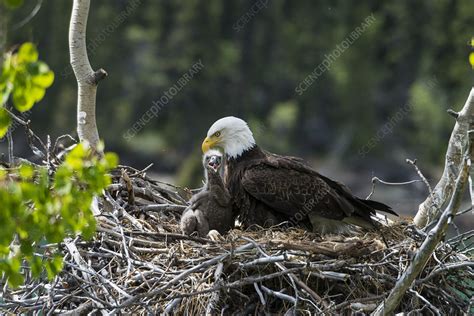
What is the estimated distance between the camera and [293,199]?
7387mm

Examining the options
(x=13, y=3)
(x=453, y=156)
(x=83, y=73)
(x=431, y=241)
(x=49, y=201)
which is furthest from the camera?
(x=83, y=73)

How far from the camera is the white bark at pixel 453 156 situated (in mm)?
6582

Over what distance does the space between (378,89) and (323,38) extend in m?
4.02

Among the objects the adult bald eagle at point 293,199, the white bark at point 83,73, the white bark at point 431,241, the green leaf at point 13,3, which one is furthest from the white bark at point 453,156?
the green leaf at point 13,3

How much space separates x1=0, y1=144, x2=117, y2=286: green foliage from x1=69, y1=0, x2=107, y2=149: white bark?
3119 millimetres

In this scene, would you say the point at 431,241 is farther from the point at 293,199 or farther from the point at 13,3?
the point at 13,3

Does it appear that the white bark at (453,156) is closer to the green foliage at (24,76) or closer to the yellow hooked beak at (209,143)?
the yellow hooked beak at (209,143)

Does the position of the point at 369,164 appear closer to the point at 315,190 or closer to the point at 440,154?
the point at 440,154

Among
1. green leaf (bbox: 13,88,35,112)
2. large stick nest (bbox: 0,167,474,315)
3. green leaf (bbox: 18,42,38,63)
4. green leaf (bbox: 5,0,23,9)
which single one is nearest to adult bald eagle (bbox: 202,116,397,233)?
large stick nest (bbox: 0,167,474,315)

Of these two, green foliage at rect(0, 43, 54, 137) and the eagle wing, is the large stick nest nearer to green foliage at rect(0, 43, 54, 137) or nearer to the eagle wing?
the eagle wing

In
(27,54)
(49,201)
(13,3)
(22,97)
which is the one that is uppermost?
(13,3)

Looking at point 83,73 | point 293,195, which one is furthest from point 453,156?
point 83,73

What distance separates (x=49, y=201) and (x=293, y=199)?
11.7 feet

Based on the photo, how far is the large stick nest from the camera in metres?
6.06
